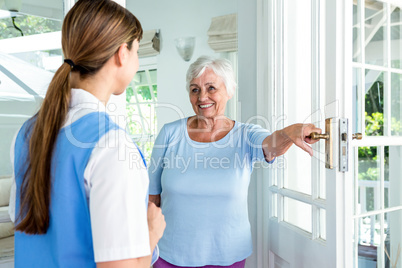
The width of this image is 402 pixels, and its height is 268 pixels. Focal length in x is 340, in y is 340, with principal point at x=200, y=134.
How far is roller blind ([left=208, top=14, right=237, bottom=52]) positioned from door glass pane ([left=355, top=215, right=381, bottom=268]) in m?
2.59

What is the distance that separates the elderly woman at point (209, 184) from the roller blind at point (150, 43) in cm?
330

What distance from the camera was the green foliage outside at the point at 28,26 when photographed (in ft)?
4.05

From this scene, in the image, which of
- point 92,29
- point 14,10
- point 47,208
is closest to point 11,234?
point 47,208

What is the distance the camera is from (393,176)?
184 centimetres

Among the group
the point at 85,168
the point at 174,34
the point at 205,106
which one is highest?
the point at 174,34

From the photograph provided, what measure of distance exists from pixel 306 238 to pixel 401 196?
694mm

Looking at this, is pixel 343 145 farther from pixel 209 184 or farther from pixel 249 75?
pixel 249 75

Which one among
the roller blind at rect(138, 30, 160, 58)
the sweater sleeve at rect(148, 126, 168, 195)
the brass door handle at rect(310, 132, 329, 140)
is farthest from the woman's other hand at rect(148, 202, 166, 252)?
the roller blind at rect(138, 30, 160, 58)

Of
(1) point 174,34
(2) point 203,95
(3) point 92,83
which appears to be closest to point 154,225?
(3) point 92,83

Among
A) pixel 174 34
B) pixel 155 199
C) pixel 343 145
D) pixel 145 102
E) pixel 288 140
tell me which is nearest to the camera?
pixel 343 145

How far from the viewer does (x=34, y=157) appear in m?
0.74

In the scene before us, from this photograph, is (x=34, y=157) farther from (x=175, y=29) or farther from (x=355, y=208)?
(x=175, y=29)

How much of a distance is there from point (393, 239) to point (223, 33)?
2.80 m

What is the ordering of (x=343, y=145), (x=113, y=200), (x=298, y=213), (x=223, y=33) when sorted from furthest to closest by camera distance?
1. (x=223, y=33)
2. (x=298, y=213)
3. (x=343, y=145)
4. (x=113, y=200)
